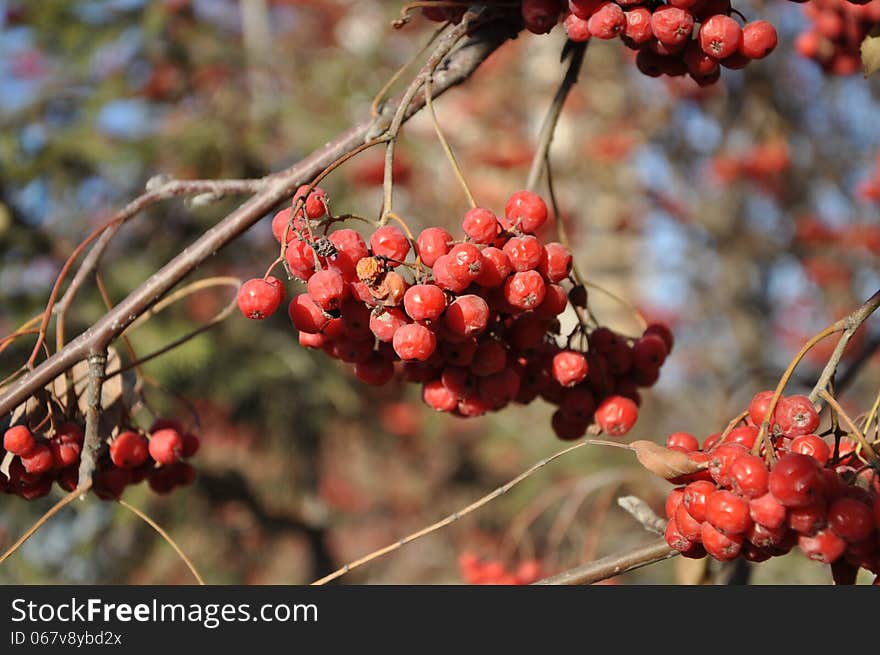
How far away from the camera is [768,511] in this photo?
3.30 ft

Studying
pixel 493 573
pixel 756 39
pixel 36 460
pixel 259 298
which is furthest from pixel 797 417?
pixel 493 573

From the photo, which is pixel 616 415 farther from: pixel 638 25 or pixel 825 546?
pixel 638 25

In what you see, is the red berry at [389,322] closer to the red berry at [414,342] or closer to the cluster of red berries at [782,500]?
the red berry at [414,342]

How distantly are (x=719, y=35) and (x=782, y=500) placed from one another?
689 mm

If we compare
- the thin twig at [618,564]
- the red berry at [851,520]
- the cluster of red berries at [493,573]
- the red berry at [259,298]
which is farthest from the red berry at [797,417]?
the cluster of red berries at [493,573]

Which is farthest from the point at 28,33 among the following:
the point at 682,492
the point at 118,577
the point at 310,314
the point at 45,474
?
the point at 682,492

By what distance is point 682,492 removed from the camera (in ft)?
3.78

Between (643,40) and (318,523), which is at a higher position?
(318,523)

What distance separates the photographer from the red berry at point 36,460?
4.58 ft

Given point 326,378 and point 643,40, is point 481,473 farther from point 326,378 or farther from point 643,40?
point 643,40

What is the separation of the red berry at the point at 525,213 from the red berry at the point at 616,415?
0.39 meters

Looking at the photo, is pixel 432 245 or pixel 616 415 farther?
pixel 616 415

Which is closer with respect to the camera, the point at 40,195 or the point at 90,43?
the point at 40,195
